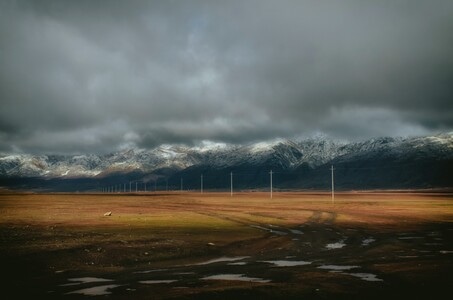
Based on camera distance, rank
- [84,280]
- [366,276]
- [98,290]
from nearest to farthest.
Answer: [98,290] → [84,280] → [366,276]

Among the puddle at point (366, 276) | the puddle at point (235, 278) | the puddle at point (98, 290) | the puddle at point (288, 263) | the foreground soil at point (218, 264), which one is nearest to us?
the puddle at point (98, 290)

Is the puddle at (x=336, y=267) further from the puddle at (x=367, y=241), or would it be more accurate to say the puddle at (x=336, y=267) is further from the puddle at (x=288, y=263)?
the puddle at (x=367, y=241)

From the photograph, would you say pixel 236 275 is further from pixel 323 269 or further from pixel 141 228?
pixel 141 228

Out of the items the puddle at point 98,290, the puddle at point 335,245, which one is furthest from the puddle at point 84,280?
the puddle at point 335,245

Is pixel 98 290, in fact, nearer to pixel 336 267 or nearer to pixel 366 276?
pixel 366 276

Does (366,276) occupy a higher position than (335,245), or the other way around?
(366,276)

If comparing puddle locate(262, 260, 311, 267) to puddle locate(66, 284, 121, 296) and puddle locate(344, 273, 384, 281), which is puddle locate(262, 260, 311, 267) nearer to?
puddle locate(344, 273, 384, 281)

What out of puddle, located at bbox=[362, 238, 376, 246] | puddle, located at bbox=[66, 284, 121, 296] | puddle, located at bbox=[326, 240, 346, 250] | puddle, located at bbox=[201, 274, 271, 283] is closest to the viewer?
puddle, located at bbox=[66, 284, 121, 296]

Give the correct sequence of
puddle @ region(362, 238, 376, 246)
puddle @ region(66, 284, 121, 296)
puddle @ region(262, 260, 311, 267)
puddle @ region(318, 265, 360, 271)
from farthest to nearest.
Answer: puddle @ region(362, 238, 376, 246), puddle @ region(262, 260, 311, 267), puddle @ region(318, 265, 360, 271), puddle @ region(66, 284, 121, 296)

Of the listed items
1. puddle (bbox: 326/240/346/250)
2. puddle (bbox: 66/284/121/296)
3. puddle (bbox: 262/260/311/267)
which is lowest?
puddle (bbox: 326/240/346/250)

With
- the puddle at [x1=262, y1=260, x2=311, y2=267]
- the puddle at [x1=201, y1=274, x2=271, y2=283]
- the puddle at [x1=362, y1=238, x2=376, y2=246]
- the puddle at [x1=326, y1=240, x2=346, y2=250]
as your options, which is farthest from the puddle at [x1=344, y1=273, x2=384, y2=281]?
the puddle at [x1=362, y1=238, x2=376, y2=246]

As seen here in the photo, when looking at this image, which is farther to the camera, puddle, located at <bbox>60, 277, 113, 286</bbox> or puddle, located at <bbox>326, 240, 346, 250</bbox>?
puddle, located at <bbox>326, 240, 346, 250</bbox>

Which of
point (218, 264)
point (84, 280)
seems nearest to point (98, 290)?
point (84, 280)

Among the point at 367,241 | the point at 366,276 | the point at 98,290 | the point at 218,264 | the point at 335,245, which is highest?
the point at 98,290
